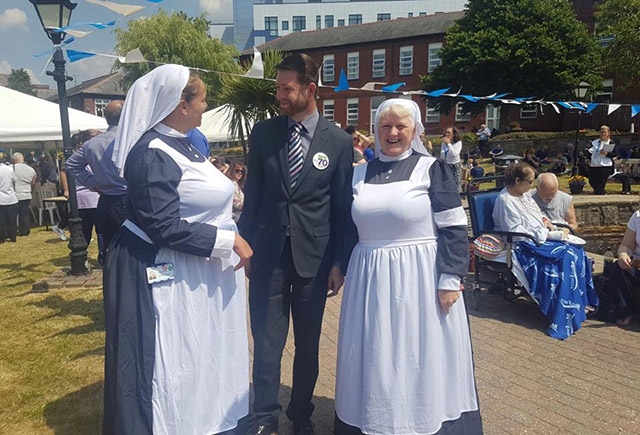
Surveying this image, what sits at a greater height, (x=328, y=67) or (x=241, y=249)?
(x=328, y=67)

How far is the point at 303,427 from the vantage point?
2961mm

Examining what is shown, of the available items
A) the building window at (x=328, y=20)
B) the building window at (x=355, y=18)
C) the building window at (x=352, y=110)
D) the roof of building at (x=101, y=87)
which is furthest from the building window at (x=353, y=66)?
the building window at (x=355, y=18)

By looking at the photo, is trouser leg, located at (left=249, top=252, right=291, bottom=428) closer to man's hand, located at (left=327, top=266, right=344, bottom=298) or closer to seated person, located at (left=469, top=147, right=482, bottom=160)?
man's hand, located at (left=327, top=266, right=344, bottom=298)

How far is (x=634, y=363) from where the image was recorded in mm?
3939

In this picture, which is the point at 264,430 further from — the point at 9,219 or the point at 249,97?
the point at 249,97

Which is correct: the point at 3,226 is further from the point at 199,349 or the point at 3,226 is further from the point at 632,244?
the point at 632,244

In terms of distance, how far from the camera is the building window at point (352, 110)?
42.7m

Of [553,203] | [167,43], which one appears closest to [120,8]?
[553,203]

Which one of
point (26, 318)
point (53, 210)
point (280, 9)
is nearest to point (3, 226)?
point (53, 210)

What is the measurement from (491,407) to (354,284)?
1.48 m

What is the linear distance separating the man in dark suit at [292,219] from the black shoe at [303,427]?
0.50 feet

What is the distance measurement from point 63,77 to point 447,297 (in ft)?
19.8

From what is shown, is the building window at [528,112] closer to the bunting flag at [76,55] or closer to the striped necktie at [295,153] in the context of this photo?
the bunting flag at [76,55]

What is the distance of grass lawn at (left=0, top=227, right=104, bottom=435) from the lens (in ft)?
10.8
